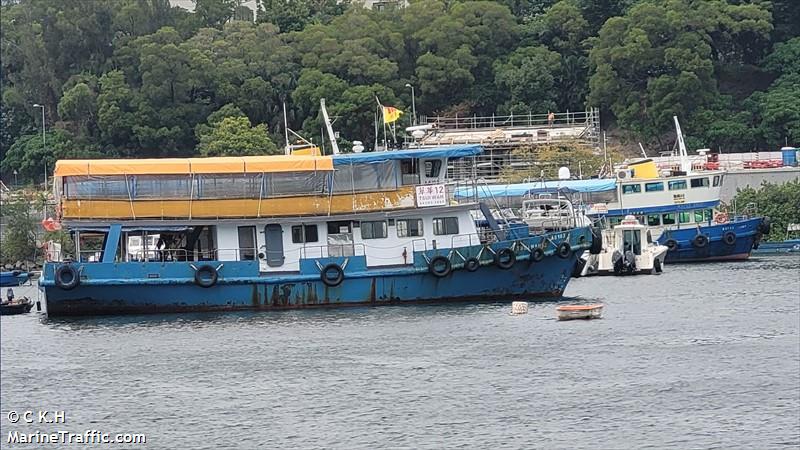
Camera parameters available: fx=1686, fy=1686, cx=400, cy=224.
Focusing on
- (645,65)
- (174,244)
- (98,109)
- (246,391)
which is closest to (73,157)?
(98,109)

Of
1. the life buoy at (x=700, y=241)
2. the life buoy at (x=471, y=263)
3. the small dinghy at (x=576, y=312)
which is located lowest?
the small dinghy at (x=576, y=312)

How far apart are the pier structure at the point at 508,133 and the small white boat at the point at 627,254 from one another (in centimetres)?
2141

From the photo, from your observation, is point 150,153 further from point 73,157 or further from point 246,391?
point 246,391

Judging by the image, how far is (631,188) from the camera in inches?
2908

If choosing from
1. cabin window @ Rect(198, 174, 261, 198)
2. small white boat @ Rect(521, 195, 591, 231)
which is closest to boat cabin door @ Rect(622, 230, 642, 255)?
small white boat @ Rect(521, 195, 591, 231)

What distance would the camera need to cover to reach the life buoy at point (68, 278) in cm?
5059

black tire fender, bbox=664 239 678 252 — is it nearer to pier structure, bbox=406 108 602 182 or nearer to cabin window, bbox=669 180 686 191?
cabin window, bbox=669 180 686 191

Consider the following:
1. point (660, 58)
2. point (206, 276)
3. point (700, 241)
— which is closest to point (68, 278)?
point (206, 276)

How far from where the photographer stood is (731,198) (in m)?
88.4

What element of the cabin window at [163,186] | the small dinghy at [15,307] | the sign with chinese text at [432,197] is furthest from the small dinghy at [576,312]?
the small dinghy at [15,307]

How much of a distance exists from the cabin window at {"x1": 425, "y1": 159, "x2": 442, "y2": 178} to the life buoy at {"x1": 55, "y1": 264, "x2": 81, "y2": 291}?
1133 centimetres

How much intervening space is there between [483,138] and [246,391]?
58.7 m

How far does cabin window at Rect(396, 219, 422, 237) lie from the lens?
2077 inches

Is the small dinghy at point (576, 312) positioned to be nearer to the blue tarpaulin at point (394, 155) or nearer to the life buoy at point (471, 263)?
the life buoy at point (471, 263)
